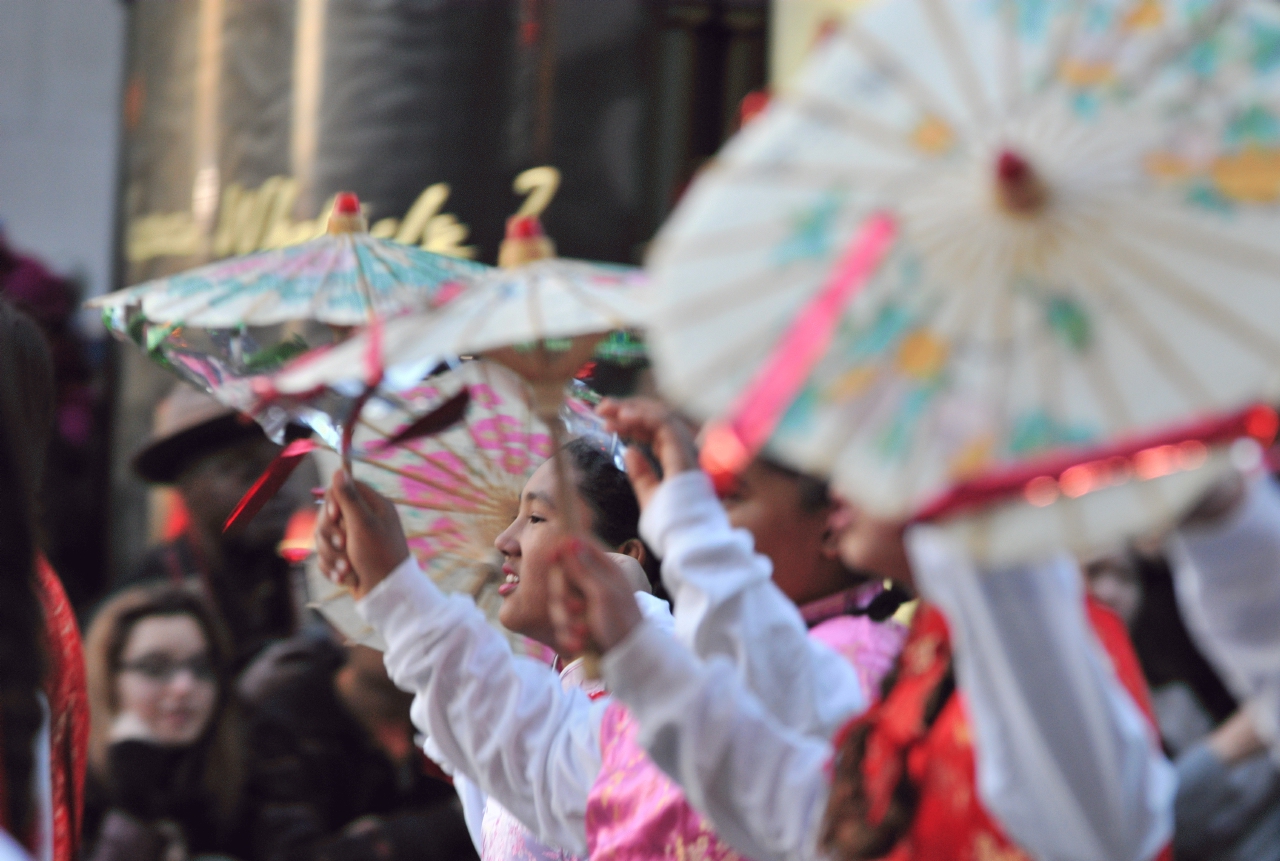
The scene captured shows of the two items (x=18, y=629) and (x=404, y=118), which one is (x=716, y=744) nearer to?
(x=18, y=629)

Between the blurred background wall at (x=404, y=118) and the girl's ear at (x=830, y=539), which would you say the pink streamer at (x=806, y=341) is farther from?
the blurred background wall at (x=404, y=118)

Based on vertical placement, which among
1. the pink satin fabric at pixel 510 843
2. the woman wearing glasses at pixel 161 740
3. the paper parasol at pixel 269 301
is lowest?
the woman wearing glasses at pixel 161 740

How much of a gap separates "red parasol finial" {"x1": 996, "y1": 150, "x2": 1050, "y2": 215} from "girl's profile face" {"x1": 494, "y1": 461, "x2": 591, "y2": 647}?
1.13 m

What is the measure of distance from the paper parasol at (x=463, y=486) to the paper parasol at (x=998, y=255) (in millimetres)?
1067

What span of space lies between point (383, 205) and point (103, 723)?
1.61 metres

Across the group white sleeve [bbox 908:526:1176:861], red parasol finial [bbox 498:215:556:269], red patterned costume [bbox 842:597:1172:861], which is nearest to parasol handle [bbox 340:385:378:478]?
red parasol finial [bbox 498:215:556:269]

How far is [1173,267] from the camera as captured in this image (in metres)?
1.19

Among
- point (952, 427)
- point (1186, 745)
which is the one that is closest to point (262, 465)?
point (1186, 745)

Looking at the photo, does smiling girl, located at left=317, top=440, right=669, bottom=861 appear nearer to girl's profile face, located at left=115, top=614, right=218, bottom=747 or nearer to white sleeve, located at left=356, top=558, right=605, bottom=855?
white sleeve, located at left=356, top=558, right=605, bottom=855

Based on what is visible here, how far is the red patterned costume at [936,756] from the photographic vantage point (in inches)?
57.7

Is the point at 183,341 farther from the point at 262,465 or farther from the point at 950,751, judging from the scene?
the point at 262,465

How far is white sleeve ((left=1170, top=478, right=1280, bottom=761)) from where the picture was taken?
1264 mm

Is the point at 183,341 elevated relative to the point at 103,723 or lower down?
elevated

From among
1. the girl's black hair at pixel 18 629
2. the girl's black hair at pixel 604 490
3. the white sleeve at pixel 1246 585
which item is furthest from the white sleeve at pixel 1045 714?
the girl's black hair at pixel 604 490
